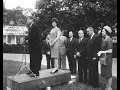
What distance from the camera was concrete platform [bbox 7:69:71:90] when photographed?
616 centimetres

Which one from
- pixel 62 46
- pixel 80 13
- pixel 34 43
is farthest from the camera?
pixel 80 13

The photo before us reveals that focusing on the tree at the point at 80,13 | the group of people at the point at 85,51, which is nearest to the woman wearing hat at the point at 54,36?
the group of people at the point at 85,51

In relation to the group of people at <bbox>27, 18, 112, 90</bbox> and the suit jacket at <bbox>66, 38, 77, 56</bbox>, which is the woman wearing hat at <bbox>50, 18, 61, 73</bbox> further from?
the suit jacket at <bbox>66, 38, 77, 56</bbox>

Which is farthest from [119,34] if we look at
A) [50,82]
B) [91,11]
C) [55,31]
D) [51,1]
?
[51,1]

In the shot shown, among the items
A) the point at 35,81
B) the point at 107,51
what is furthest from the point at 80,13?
the point at 35,81

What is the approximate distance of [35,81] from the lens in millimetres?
6480

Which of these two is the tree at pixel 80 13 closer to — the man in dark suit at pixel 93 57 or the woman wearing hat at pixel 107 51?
the man in dark suit at pixel 93 57

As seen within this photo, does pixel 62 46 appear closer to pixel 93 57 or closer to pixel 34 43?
pixel 93 57

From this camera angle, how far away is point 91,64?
24.2ft

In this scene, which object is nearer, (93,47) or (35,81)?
(35,81)

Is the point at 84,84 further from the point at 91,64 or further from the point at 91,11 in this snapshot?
the point at 91,11

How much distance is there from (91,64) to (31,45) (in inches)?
96.6

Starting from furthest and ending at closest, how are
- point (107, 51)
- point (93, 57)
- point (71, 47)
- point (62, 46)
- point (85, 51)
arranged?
point (62, 46)
point (71, 47)
point (85, 51)
point (93, 57)
point (107, 51)

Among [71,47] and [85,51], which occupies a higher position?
[71,47]
